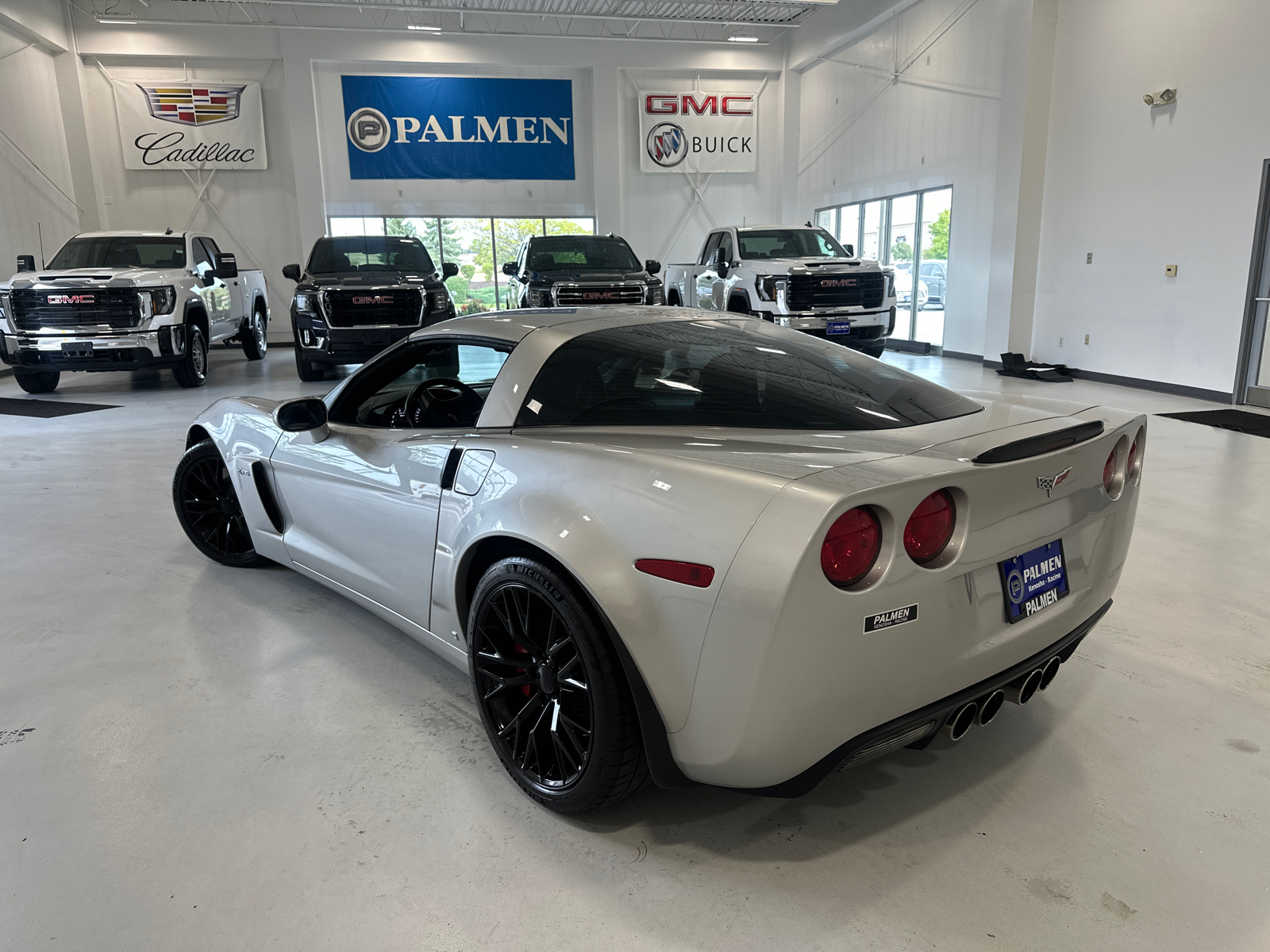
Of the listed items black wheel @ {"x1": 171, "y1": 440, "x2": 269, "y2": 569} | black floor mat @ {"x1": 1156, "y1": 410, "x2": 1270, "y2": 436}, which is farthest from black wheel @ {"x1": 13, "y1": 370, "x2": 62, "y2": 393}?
black floor mat @ {"x1": 1156, "y1": 410, "x2": 1270, "y2": 436}

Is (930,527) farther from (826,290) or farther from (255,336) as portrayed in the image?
(255,336)

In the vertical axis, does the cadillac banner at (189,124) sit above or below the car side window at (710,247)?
above

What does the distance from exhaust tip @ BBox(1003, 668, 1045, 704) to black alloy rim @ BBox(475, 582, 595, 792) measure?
3.38 feet

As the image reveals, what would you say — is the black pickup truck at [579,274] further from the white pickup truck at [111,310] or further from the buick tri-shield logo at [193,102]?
the buick tri-shield logo at [193,102]

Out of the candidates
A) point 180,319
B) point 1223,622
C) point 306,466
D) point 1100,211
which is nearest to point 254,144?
point 180,319

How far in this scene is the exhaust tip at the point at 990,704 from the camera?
205 centimetres

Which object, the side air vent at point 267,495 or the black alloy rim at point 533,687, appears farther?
the side air vent at point 267,495

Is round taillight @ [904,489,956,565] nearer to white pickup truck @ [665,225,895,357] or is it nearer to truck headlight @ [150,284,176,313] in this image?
white pickup truck @ [665,225,895,357]

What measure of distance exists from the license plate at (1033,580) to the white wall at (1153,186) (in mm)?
9192

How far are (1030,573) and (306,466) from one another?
2.45 m

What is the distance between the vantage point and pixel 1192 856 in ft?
6.64

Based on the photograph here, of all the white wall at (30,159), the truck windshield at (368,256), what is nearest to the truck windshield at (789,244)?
the truck windshield at (368,256)

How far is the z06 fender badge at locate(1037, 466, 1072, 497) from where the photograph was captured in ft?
6.45

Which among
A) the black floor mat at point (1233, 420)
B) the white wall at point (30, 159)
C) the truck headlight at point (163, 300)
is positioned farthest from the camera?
Result: the white wall at point (30, 159)
